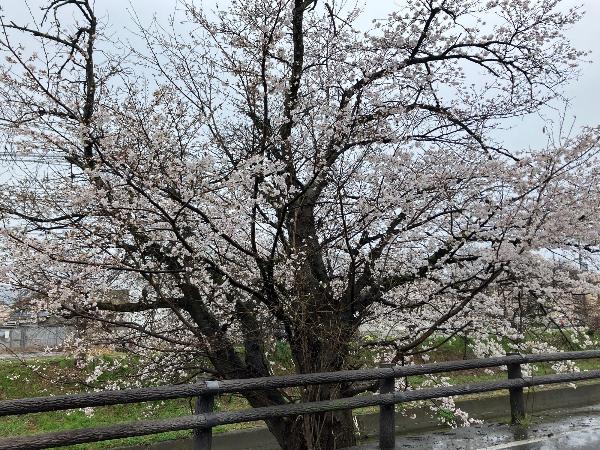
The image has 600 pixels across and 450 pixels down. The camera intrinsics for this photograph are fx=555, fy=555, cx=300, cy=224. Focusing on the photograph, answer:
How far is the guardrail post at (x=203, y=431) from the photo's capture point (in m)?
5.09

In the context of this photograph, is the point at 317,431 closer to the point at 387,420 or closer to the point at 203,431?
the point at 387,420

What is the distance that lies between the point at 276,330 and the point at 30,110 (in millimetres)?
4273

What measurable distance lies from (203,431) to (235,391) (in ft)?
1.62

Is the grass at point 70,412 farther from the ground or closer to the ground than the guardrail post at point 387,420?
closer to the ground

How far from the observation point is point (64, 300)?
714 centimetres

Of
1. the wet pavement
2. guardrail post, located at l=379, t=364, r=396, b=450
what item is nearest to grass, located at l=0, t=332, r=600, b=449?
the wet pavement

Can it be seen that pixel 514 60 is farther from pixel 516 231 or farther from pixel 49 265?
pixel 49 265

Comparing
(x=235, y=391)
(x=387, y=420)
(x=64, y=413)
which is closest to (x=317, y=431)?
(x=387, y=420)

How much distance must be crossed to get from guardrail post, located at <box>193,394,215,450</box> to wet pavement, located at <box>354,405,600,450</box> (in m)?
2.07

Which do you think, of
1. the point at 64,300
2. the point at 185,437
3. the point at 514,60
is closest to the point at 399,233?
the point at 514,60

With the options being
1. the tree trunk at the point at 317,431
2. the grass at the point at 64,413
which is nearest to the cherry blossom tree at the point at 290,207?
the tree trunk at the point at 317,431

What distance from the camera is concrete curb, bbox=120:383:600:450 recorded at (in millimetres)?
12430

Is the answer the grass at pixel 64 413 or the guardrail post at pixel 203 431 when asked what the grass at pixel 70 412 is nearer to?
the grass at pixel 64 413

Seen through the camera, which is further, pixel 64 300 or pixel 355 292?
pixel 355 292
